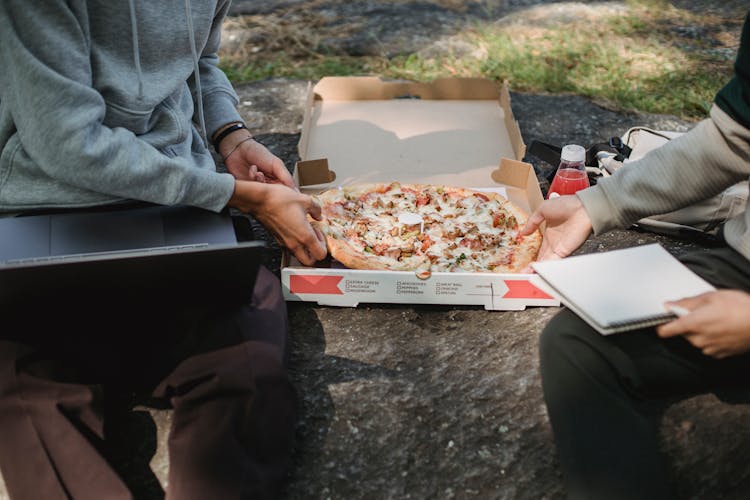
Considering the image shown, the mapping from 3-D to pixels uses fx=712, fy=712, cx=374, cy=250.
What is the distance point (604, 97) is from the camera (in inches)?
162

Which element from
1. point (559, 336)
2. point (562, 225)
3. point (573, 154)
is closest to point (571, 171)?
point (573, 154)

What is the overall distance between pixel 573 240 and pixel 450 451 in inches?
28.2

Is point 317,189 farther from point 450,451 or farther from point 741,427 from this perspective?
point 741,427

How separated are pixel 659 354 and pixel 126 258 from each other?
47.1 inches

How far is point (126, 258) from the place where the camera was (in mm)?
1443

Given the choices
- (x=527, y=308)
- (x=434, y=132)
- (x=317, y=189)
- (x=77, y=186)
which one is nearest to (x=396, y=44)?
(x=434, y=132)

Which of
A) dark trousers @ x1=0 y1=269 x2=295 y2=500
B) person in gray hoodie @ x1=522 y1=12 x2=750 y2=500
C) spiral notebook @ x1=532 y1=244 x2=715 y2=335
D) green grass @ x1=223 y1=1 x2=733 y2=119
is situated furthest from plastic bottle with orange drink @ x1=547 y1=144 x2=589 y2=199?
green grass @ x1=223 y1=1 x2=733 y2=119

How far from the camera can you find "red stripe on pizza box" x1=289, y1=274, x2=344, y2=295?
2264 millimetres

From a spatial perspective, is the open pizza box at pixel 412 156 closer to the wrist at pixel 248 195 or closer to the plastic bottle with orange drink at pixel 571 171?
the plastic bottle with orange drink at pixel 571 171

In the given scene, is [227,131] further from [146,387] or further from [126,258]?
[126,258]

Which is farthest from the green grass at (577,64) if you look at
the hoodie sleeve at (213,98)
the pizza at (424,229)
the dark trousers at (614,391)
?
the dark trousers at (614,391)

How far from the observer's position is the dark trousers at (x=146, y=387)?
1.58 metres

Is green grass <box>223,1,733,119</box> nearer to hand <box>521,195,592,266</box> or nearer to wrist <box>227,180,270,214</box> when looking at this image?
hand <box>521,195,592,266</box>

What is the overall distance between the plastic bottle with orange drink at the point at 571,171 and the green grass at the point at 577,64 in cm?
157
